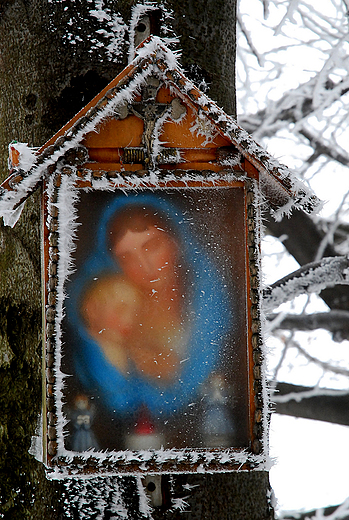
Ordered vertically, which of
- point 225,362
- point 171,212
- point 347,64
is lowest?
point 225,362

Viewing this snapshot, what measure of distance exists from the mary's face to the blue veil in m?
0.02

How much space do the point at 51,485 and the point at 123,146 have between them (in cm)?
89

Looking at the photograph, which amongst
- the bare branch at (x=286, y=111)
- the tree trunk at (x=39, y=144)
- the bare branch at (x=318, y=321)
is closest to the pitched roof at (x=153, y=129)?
the tree trunk at (x=39, y=144)

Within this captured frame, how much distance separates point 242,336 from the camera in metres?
1.11

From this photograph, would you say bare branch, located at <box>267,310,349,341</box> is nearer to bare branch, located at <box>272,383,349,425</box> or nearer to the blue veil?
bare branch, located at <box>272,383,349,425</box>

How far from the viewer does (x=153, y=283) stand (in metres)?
1.10

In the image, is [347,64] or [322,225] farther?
[347,64]

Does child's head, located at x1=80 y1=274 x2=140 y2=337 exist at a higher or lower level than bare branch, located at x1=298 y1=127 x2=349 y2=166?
lower

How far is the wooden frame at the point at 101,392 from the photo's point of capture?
3.50 feet

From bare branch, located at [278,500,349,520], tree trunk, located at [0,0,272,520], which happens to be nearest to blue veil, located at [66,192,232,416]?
tree trunk, located at [0,0,272,520]

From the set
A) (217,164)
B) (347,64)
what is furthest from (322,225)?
(217,164)

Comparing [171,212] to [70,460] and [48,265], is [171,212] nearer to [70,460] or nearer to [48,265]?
[48,265]

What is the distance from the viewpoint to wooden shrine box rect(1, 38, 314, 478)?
1072mm

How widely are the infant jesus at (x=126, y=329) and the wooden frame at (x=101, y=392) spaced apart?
63mm
